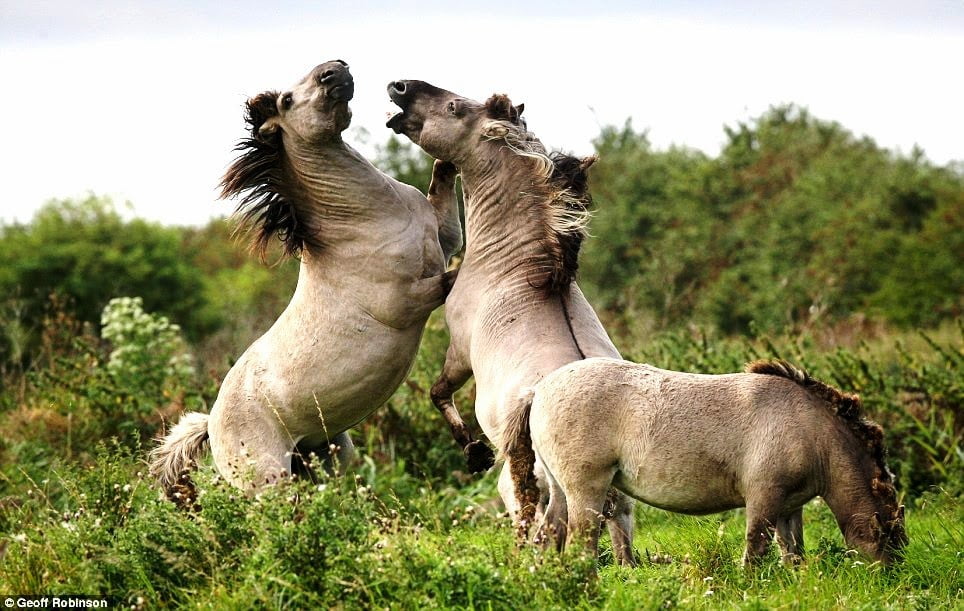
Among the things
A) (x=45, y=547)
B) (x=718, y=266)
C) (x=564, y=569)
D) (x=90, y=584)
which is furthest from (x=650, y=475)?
(x=718, y=266)

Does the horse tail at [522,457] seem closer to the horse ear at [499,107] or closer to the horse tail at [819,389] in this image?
the horse tail at [819,389]

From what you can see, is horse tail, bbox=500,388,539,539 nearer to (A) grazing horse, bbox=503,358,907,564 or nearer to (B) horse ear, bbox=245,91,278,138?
(A) grazing horse, bbox=503,358,907,564

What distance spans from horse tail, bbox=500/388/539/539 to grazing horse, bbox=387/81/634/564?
0.01 metres

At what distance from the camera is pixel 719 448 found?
459 centimetres

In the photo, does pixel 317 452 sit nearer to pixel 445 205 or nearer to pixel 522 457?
pixel 445 205

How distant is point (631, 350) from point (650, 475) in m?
6.49

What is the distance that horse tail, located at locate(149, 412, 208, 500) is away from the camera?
21.0 feet

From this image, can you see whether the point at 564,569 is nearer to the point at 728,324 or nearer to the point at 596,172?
the point at 728,324

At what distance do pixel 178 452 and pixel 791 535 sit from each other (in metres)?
3.47

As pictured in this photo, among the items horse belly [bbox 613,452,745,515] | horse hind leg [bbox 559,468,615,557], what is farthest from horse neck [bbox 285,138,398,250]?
horse belly [bbox 613,452,745,515]

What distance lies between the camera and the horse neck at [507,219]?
5.75 meters

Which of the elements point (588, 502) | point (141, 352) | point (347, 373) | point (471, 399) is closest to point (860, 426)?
point (588, 502)

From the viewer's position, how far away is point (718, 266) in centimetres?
2088

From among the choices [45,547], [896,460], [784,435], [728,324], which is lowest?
[728,324]
